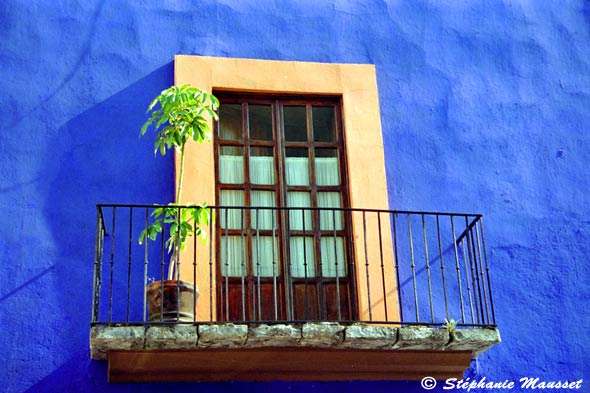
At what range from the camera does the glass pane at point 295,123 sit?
8844mm

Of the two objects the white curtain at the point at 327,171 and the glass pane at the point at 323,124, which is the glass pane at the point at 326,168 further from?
the glass pane at the point at 323,124

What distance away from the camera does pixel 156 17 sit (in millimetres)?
8953

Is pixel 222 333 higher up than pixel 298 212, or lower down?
lower down

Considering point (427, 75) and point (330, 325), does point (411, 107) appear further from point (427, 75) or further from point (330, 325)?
point (330, 325)

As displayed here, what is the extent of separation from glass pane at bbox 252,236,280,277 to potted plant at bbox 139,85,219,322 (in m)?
0.41

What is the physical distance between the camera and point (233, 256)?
834cm

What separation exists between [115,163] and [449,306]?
2632 millimetres

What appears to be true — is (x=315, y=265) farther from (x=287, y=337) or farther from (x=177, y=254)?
(x=177, y=254)

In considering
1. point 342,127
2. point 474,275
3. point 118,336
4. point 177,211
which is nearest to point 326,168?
point 342,127

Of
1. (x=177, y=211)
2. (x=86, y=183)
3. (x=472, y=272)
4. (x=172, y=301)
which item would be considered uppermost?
(x=86, y=183)

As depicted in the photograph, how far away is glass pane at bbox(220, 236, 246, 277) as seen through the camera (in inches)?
325

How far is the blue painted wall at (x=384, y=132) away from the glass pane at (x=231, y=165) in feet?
1.51

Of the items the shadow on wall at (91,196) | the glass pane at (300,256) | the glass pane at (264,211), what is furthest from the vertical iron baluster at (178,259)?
the glass pane at (300,256)

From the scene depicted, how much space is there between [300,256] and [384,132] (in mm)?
1200
